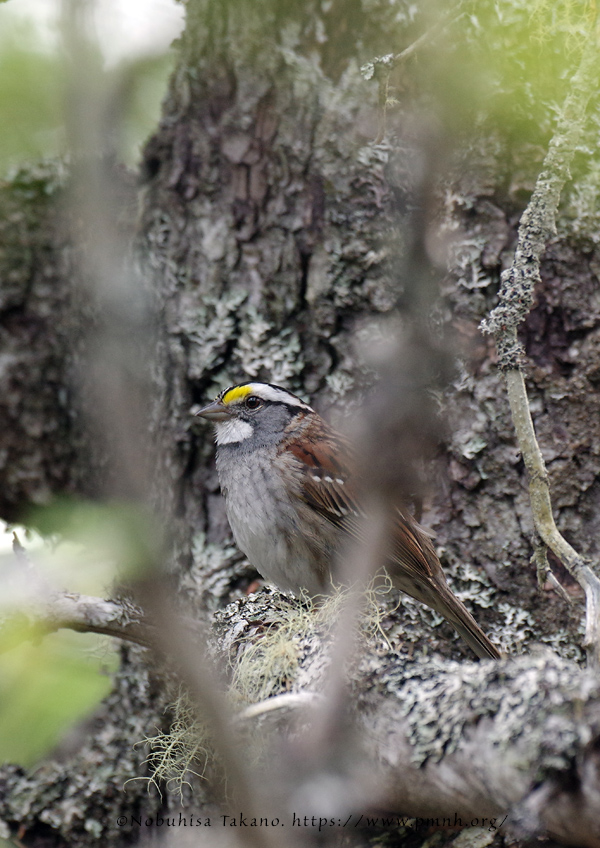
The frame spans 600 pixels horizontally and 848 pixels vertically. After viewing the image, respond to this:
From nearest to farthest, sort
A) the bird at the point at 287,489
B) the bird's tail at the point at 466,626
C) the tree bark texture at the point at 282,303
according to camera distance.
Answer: the bird's tail at the point at 466,626, the tree bark texture at the point at 282,303, the bird at the point at 287,489

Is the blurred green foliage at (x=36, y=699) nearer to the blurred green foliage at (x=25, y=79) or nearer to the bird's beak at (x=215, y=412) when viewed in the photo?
the bird's beak at (x=215, y=412)

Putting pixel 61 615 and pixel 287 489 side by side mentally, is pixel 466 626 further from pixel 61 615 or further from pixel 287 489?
pixel 61 615

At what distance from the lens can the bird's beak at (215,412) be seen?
10.1 feet

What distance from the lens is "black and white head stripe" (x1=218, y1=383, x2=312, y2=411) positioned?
312cm

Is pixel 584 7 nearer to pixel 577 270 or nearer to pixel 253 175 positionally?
pixel 577 270

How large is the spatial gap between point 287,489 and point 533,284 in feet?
4.67

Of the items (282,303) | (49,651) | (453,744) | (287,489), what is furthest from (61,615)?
(282,303)

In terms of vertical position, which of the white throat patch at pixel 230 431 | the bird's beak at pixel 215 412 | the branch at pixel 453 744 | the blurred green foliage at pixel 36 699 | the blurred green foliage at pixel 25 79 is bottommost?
the branch at pixel 453 744

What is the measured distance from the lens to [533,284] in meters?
2.08

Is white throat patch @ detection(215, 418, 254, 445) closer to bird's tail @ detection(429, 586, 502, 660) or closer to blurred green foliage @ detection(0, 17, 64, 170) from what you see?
bird's tail @ detection(429, 586, 502, 660)

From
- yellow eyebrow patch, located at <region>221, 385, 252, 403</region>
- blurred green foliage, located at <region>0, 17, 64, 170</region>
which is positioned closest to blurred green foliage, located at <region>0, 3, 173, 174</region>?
blurred green foliage, located at <region>0, 17, 64, 170</region>

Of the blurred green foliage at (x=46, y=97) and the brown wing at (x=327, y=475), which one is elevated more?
the blurred green foliage at (x=46, y=97)

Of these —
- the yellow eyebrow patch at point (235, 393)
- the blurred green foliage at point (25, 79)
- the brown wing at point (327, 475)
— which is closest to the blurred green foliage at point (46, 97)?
the blurred green foliage at point (25, 79)

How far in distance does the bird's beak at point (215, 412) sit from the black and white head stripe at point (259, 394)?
2 centimetres
